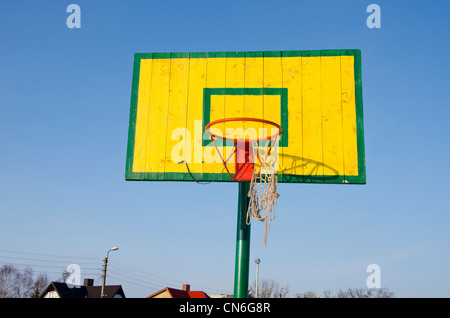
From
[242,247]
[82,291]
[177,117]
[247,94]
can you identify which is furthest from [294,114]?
[82,291]

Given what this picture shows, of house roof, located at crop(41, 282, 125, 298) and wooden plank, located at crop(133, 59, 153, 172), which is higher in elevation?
wooden plank, located at crop(133, 59, 153, 172)

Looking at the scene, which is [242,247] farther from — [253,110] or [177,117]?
[177,117]

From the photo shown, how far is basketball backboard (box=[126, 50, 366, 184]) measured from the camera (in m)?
9.19

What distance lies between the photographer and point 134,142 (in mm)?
9625

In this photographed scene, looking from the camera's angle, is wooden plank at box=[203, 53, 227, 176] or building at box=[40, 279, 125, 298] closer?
wooden plank at box=[203, 53, 227, 176]

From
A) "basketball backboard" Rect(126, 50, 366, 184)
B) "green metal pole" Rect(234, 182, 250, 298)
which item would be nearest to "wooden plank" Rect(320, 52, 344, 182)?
"basketball backboard" Rect(126, 50, 366, 184)

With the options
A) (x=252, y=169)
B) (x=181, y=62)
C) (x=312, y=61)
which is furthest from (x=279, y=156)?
(x=181, y=62)

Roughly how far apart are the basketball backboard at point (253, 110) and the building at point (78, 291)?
3462cm

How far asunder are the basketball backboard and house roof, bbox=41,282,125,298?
115 feet

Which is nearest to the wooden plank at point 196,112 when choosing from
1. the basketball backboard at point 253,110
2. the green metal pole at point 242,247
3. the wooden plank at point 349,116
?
the basketball backboard at point 253,110

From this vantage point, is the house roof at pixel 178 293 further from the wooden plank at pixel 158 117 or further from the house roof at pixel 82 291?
the wooden plank at pixel 158 117

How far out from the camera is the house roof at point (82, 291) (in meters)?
41.2

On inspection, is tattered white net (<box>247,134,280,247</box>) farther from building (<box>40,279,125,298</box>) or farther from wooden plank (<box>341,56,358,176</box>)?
building (<box>40,279,125,298</box>)
